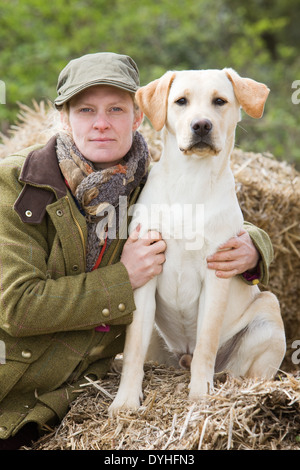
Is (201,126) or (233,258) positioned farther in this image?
(233,258)

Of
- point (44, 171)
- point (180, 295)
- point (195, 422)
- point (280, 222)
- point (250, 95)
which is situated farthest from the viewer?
point (280, 222)

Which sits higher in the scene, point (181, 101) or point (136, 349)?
point (181, 101)

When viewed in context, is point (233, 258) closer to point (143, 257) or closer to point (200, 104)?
point (143, 257)

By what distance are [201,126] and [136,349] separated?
3.76 ft

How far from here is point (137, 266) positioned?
2.91 m

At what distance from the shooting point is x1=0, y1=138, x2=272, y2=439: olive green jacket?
2.64 meters

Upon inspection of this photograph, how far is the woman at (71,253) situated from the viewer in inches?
105

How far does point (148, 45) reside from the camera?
10.3 meters

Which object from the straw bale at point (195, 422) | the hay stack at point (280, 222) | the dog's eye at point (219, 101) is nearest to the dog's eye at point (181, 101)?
the dog's eye at point (219, 101)

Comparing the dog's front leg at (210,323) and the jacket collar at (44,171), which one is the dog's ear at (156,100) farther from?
the dog's front leg at (210,323)

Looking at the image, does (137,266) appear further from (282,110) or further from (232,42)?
(232,42)

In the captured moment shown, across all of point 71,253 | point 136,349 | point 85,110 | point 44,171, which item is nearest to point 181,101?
point 85,110

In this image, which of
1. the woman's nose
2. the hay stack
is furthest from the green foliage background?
the woman's nose
